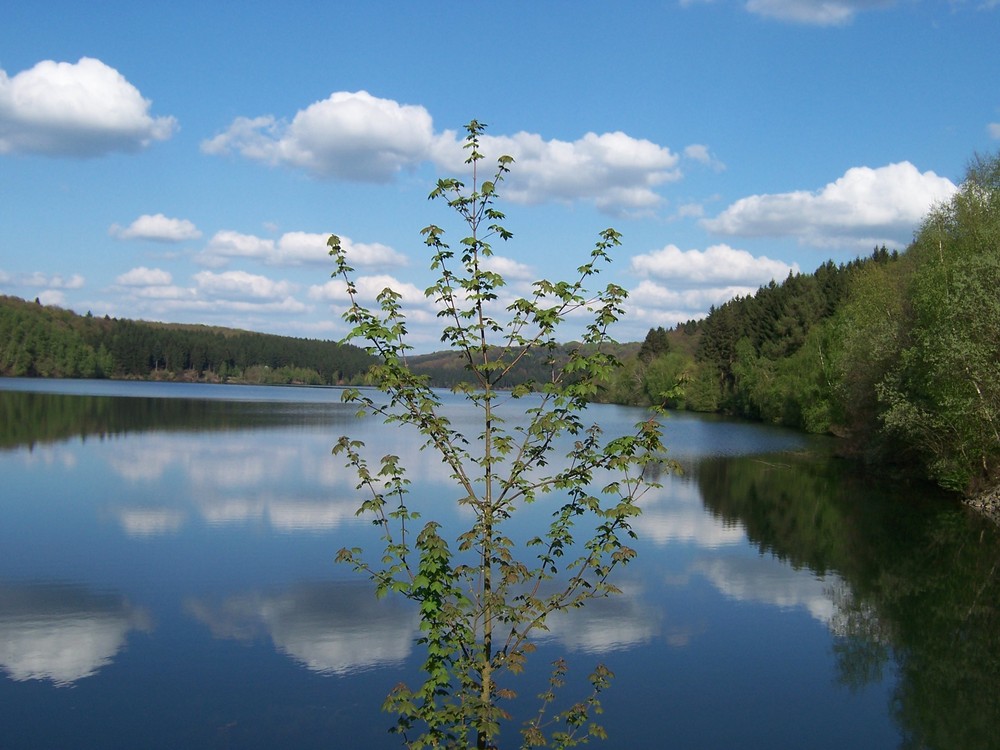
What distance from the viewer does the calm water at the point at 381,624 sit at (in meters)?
10.5

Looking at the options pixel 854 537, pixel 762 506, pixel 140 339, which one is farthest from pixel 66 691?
pixel 140 339

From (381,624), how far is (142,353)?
150 metres

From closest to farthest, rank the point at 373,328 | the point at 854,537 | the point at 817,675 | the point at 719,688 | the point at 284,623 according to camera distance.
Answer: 1. the point at 373,328
2. the point at 719,688
3. the point at 817,675
4. the point at 284,623
5. the point at 854,537

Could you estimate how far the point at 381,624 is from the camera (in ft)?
44.7

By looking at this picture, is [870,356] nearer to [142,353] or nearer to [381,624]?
[381,624]

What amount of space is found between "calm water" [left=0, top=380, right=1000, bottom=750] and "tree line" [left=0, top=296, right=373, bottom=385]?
98101 mm

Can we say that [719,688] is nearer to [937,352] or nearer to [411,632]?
[411,632]

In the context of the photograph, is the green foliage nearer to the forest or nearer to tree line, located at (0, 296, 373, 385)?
the forest

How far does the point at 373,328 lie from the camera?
5719mm

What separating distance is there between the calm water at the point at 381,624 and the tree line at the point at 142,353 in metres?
98.1

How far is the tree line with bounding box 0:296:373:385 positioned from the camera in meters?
132

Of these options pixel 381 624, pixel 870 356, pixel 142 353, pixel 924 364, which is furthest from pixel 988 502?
pixel 142 353

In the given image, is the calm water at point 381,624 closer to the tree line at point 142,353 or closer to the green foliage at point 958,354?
the green foliage at point 958,354

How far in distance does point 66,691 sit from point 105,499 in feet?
47.2
